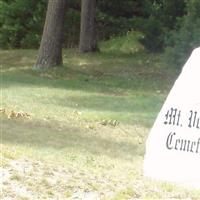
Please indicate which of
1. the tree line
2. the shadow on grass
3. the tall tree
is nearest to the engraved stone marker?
the shadow on grass

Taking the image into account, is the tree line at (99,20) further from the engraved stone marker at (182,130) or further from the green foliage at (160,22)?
the engraved stone marker at (182,130)

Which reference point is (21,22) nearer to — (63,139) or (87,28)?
(87,28)

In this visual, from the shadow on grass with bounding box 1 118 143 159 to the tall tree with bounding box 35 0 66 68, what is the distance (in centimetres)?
730

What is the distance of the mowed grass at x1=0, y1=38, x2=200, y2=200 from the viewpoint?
6871 millimetres

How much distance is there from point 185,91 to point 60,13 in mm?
13105

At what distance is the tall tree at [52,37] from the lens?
18797 mm

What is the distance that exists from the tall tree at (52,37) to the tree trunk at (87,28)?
12.0ft

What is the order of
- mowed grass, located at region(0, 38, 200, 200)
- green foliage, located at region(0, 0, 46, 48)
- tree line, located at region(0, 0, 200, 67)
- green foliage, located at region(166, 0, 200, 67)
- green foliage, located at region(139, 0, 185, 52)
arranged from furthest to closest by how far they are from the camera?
A: 1. green foliage, located at region(0, 0, 46, 48)
2. tree line, located at region(0, 0, 200, 67)
3. green foliage, located at region(139, 0, 185, 52)
4. green foliage, located at region(166, 0, 200, 67)
5. mowed grass, located at region(0, 38, 200, 200)

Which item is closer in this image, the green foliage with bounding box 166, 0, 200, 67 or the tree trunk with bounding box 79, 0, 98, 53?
the green foliage with bounding box 166, 0, 200, 67

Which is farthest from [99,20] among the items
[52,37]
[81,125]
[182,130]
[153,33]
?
[182,130]

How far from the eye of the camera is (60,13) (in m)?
18.8

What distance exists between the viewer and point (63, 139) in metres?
10.5

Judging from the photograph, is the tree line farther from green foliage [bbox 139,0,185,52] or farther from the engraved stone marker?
the engraved stone marker

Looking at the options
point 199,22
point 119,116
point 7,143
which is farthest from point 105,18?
point 7,143
